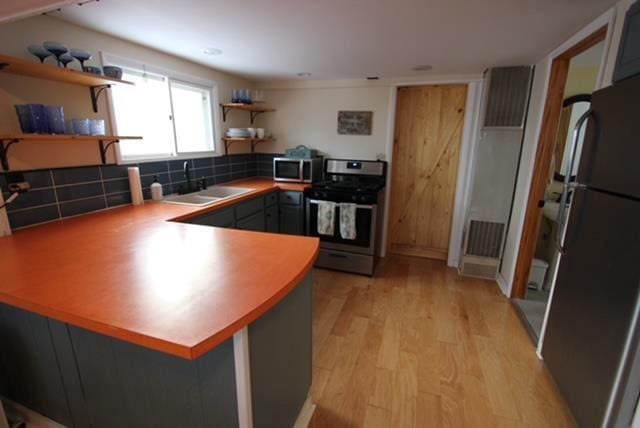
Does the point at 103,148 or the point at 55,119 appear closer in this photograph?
the point at 55,119

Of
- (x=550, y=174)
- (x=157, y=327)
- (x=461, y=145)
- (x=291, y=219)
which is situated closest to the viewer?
(x=157, y=327)

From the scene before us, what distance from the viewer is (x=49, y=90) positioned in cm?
176

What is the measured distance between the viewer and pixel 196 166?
119 inches

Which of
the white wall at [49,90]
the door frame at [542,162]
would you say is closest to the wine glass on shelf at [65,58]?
the white wall at [49,90]

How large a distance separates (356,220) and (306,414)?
190cm

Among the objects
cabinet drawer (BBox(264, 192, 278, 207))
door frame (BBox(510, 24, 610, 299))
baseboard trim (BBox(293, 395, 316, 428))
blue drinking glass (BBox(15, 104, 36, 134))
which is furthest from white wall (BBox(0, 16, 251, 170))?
door frame (BBox(510, 24, 610, 299))

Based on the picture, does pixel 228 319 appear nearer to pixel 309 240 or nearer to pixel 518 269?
pixel 309 240

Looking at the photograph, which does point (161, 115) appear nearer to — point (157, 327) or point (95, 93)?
point (95, 93)

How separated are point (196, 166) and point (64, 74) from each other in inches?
54.9

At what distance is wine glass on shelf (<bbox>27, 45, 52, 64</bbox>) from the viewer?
157 centimetres

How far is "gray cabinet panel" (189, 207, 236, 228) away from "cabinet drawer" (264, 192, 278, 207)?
0.61m

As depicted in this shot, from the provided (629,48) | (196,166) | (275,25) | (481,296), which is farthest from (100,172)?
(481,296)

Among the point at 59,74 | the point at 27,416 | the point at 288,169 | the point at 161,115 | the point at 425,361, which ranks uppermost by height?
the point at 59,74

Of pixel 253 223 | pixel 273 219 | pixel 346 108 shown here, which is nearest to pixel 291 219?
pixel 273 219
